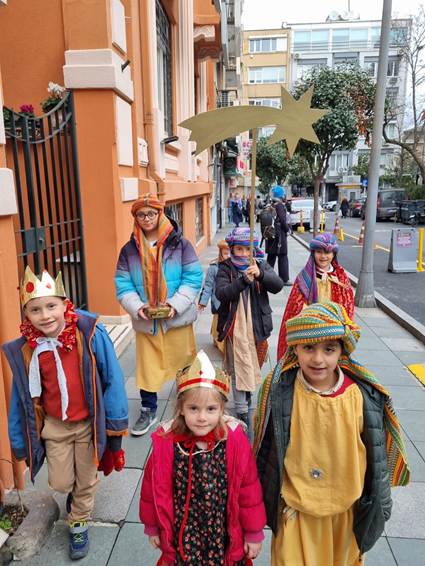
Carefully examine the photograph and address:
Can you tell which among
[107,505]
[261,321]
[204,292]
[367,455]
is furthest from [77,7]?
[367,455]

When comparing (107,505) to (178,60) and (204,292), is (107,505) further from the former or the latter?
(178,60)

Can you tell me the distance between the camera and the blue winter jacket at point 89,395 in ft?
7.75

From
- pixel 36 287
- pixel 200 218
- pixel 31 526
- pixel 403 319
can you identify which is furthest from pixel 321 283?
pixel 200 218

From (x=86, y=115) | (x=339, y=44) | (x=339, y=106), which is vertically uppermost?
(x=339, y=44)

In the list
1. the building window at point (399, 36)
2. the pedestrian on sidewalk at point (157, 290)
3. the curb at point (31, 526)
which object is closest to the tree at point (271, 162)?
the building window at point (399, 36)

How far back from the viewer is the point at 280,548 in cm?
200

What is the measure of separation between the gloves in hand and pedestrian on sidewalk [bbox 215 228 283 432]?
4.04 ft

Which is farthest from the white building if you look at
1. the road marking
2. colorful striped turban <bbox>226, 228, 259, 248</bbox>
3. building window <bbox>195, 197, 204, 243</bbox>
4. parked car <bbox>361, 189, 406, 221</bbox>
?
colorful striped turban <bbox>226, 228, 259, 248</bbox>

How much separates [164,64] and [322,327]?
9.32 m

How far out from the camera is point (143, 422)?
384 cm

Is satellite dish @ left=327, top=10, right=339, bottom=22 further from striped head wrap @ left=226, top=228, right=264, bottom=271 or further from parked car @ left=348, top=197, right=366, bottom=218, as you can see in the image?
striped head wrap @ left=226, top=228, right=264, bottom=271

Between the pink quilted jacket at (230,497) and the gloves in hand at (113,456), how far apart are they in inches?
27.8

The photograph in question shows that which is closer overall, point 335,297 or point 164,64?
point 335,297

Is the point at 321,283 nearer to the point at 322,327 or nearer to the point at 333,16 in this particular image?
the point at 322,327
